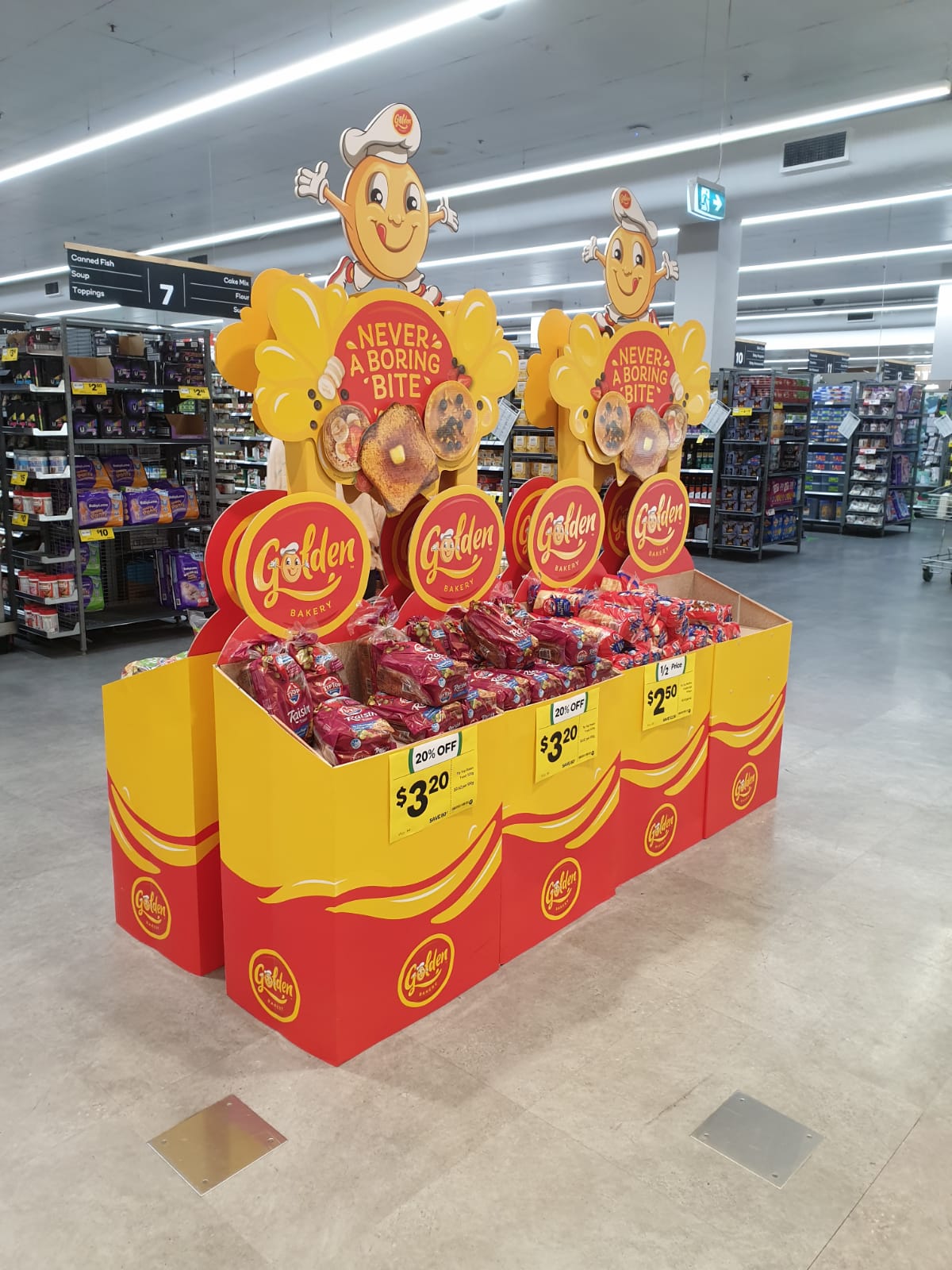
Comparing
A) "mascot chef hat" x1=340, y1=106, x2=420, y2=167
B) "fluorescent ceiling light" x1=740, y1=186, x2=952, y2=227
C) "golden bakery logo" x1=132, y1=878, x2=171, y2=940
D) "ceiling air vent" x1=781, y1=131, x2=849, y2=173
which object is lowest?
"golden bakery logo" x1=132, y1=878, x2=171, y2=940

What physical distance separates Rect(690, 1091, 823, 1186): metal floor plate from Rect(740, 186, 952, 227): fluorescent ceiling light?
11061mm

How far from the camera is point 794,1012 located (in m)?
2.66

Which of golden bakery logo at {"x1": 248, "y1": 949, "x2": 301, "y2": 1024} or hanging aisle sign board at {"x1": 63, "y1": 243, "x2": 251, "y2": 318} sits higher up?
hanging aisle sign board at {"x1": 63, "y1": 243, "x2": 251, "y2": 318}

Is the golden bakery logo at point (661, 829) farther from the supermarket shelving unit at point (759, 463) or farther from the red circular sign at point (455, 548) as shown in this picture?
the supermarket shelving unit at point (759, 463)

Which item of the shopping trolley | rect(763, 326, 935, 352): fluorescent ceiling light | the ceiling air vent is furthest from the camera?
rect(763, 326, 935, 352): fluorescent ceiling light

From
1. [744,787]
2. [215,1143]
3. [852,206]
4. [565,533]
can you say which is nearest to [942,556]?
[852,206]

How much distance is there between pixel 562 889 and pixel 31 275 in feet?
64.5

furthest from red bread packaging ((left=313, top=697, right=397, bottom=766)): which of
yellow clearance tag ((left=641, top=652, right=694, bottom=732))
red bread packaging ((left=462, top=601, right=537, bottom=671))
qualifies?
yellow clearance tag ((left=641, top=652, right=694, bottom=732))

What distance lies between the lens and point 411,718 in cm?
253

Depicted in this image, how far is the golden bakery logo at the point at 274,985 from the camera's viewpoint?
2.45m

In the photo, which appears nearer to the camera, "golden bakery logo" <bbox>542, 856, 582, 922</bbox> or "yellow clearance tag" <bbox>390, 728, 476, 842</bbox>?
"yellow clearance tag" <bbox>390, 728, 476, 842</bbox>

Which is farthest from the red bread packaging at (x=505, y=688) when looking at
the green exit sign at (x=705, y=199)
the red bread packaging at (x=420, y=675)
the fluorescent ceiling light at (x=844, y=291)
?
the fluorescent ceiling light at (x=844, y=291)

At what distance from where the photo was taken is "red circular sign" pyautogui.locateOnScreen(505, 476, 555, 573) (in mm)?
3707

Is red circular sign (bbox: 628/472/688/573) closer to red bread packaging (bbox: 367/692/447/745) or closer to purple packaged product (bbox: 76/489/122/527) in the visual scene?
red bread packaging (bbox: 367/692/447/745)
